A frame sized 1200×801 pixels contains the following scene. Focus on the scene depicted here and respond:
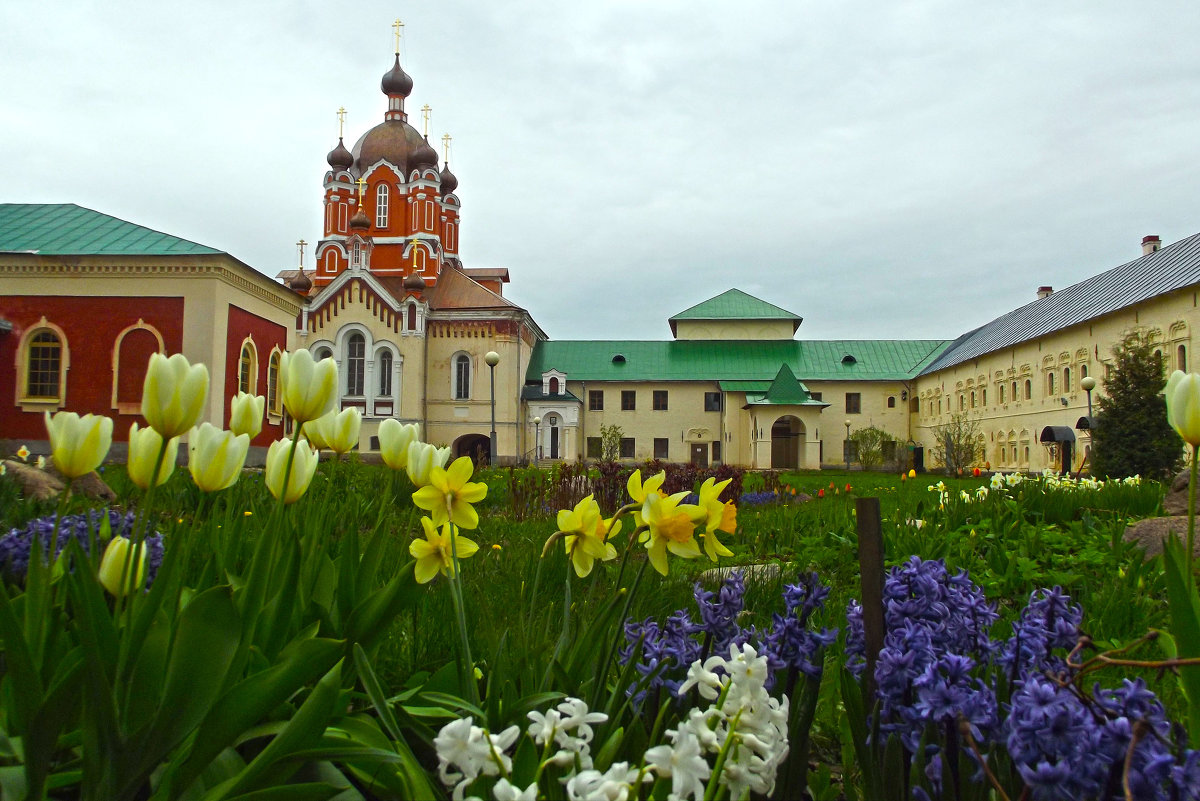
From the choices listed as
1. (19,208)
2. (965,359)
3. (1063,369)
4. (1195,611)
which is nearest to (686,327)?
(965,359)

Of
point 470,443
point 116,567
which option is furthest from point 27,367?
point 470,443

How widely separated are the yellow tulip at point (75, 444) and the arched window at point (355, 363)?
117 feet

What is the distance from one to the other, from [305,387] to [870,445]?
130ft

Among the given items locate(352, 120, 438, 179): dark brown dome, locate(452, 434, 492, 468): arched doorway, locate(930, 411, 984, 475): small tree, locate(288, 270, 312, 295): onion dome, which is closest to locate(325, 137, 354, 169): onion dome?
locate(352, 120, 438, 179): dark brown dome

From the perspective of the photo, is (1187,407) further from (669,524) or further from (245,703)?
(245,703)

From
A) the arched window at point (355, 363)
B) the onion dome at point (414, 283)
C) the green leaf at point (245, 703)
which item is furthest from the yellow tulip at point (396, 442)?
the arched window at point (355, 363)

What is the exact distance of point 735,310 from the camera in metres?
44.3

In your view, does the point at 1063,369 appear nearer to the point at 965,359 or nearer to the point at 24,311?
the point at 965,359

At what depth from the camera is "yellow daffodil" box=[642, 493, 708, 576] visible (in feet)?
4.74

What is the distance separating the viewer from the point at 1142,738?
3.15 ft

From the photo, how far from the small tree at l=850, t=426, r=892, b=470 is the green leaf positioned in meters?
38.0

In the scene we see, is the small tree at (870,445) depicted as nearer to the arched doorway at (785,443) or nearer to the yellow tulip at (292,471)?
the arched doorway at (785,443)

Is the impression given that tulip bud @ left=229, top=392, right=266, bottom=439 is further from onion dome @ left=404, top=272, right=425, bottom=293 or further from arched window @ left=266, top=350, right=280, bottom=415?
onion dome @ left=404, top=272, right=425, bottom=293

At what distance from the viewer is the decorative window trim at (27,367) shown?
17969 mm
